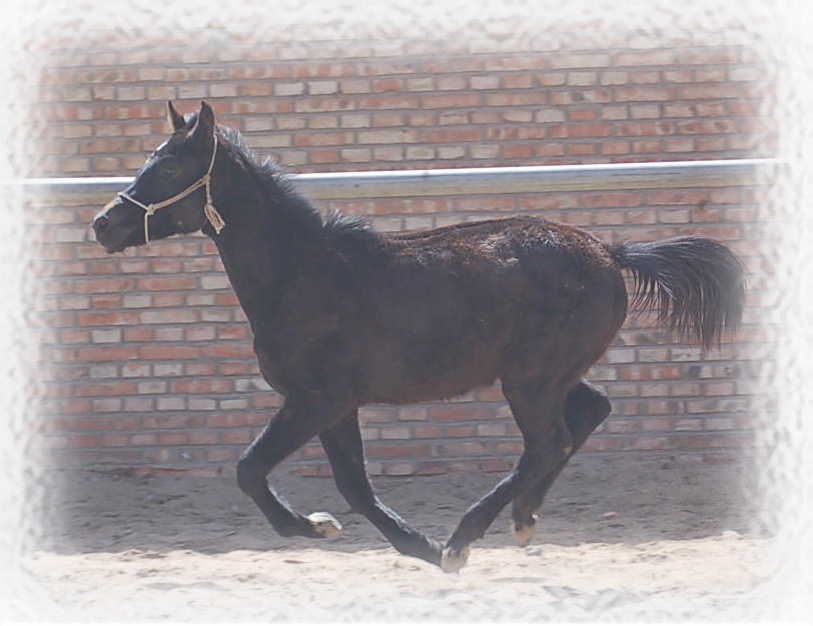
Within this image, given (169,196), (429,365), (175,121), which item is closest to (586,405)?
(429,365)

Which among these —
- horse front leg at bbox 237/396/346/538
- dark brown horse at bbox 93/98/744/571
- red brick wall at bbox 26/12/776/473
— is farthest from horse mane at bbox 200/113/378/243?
red brick wall at bbox 26/12/776/473

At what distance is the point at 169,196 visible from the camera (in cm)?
439

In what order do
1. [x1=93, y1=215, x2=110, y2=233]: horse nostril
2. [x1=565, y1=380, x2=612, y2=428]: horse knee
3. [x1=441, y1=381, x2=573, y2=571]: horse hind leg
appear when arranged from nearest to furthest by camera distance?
[x1=93, y1=215, x2=110, y2=233]: horse nostril < [x1=441, y1=381, x2=573, y2=571]: horse hind leg < [x1=565, y1=380, x2=612, y2=428]: horse knee

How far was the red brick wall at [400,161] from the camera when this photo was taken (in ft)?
21.5

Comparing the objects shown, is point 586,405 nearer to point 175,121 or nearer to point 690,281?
point 690,281

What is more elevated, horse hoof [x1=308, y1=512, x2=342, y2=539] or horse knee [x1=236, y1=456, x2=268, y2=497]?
horse knee [x1=236, y1=456, x2=268, y2=497]

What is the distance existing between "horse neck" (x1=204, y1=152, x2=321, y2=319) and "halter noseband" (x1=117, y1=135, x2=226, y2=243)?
4 cm

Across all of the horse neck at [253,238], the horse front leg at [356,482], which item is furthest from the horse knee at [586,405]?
the horse neck at [253,238]

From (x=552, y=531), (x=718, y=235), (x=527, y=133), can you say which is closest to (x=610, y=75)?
(x=527, y=133)

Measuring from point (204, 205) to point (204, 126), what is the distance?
11.4 inches

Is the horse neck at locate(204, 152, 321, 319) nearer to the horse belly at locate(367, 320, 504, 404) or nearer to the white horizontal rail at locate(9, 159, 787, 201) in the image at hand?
the white horizontal rail at locate(9, 159, 787, 201)

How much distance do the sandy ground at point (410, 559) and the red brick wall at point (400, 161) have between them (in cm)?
20

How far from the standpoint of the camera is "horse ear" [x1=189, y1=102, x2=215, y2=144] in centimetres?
440

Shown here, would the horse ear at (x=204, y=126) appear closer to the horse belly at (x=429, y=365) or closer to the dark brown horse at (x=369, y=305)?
the dark brown horse at (x=369, y=305)
